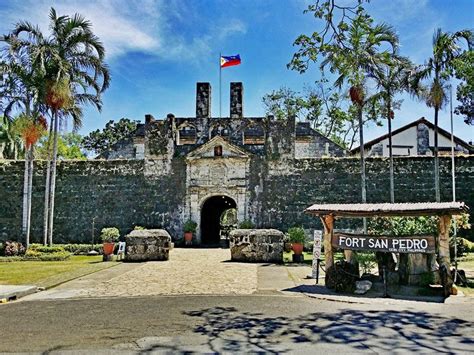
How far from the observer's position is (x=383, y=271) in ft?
29.3

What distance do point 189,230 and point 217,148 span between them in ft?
13.1

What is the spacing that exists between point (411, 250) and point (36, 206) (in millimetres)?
18490

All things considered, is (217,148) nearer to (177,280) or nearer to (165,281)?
(177,280)

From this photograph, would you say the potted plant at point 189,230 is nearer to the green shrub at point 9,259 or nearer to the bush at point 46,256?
the bush at point 46,256

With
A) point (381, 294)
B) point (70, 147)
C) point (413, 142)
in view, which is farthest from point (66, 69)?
point (70, 147)

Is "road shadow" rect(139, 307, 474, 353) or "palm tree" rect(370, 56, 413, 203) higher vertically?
"palm tree" rect(370, 56, 413, 203)

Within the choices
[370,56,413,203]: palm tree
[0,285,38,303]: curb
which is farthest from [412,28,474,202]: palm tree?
[0,285,38,303]: curb

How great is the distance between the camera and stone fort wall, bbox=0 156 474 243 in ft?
66.6

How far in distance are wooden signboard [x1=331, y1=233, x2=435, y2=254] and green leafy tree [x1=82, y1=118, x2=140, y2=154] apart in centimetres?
4538

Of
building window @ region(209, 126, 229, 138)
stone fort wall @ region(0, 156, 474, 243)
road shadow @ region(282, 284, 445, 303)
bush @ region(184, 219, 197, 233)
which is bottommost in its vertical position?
road shadow @ region(282, 284, 445, 303)

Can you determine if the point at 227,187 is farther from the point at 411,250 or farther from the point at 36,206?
the point at 411,250

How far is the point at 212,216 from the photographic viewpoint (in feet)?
84.1

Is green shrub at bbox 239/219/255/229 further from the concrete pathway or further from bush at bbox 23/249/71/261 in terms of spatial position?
bush at bbox 23/249/71/261

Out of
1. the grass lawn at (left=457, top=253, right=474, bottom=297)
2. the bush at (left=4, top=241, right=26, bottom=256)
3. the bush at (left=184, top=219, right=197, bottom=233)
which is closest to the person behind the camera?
the grass lawn at (left=457, top=253, right=474, bottom=297)
